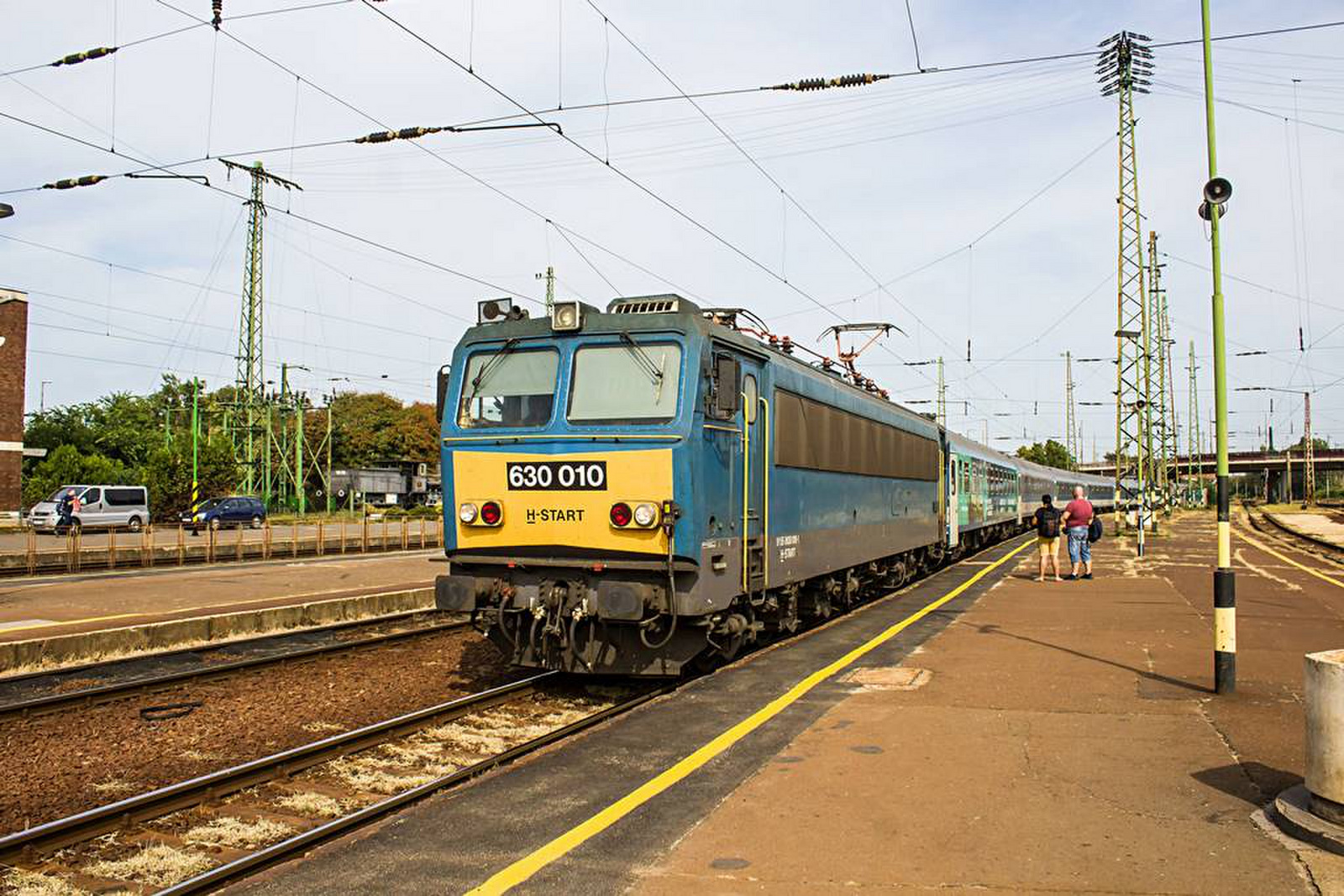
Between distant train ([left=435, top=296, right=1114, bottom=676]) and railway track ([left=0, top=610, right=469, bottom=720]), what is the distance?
316cm

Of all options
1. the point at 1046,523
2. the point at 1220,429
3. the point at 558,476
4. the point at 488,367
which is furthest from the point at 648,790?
the point at 1046,523

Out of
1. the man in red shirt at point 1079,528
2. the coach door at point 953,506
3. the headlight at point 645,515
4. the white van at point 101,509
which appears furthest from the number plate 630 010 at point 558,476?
the white van at point 101,509

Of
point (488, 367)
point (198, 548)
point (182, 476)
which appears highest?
point (488, 367)

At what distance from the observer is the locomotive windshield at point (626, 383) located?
8.86 metres

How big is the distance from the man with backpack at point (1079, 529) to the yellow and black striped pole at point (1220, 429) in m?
10.8

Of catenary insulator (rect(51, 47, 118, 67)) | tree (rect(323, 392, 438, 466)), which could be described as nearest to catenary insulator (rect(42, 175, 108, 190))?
catenary insulator (rect(51, 47, 118, 67))

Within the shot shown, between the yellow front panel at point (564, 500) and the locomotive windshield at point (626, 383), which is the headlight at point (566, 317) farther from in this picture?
the yellow front panel at point (564, 500)

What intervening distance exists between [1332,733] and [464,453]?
7.09 m

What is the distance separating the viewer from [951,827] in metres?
5.36

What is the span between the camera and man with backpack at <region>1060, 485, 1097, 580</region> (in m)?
19.5

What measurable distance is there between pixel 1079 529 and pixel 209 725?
16213 mm

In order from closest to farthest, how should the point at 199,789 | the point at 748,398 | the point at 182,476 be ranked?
1. the point at 199,789
2. the point at 748,398
3. the point at 182,476

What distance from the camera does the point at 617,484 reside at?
8.77 meters

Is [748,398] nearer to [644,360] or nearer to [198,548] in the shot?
[644,360]
